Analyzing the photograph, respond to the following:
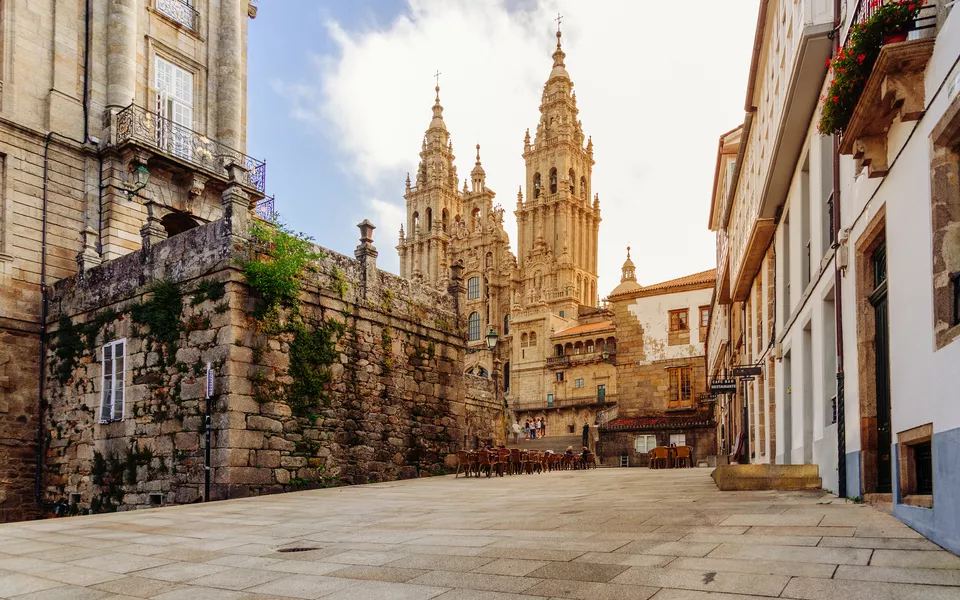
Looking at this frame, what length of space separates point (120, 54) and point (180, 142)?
237 cm

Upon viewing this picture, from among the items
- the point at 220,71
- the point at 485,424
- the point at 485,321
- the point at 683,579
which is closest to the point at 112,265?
the point at 220,71

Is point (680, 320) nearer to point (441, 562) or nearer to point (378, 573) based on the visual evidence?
point (441, 562)

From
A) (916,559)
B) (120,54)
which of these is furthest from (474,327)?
(916,559)

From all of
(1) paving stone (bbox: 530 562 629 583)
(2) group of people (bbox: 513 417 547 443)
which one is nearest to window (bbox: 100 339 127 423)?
(1) paving stone (bbox: 530 562 629 583)

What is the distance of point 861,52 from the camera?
6.38 meters

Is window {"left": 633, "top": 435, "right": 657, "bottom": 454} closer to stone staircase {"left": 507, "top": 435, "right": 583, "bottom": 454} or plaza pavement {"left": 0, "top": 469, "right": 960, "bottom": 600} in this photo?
stone staircase {"left": 507, "top": 435, "right": 583, "bottom": 454}

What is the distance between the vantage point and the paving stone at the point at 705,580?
440 centimetres

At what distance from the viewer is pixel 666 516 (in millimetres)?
7645

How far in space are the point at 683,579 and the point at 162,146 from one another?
17920 millimetres

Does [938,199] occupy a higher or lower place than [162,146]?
lower

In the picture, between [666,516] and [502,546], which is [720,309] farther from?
[502,546]

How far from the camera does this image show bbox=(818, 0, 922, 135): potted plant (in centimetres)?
595

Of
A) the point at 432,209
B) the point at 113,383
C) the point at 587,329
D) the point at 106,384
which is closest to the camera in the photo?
the point at 113,383

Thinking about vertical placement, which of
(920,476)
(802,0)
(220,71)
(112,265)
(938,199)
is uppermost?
(220,71)
